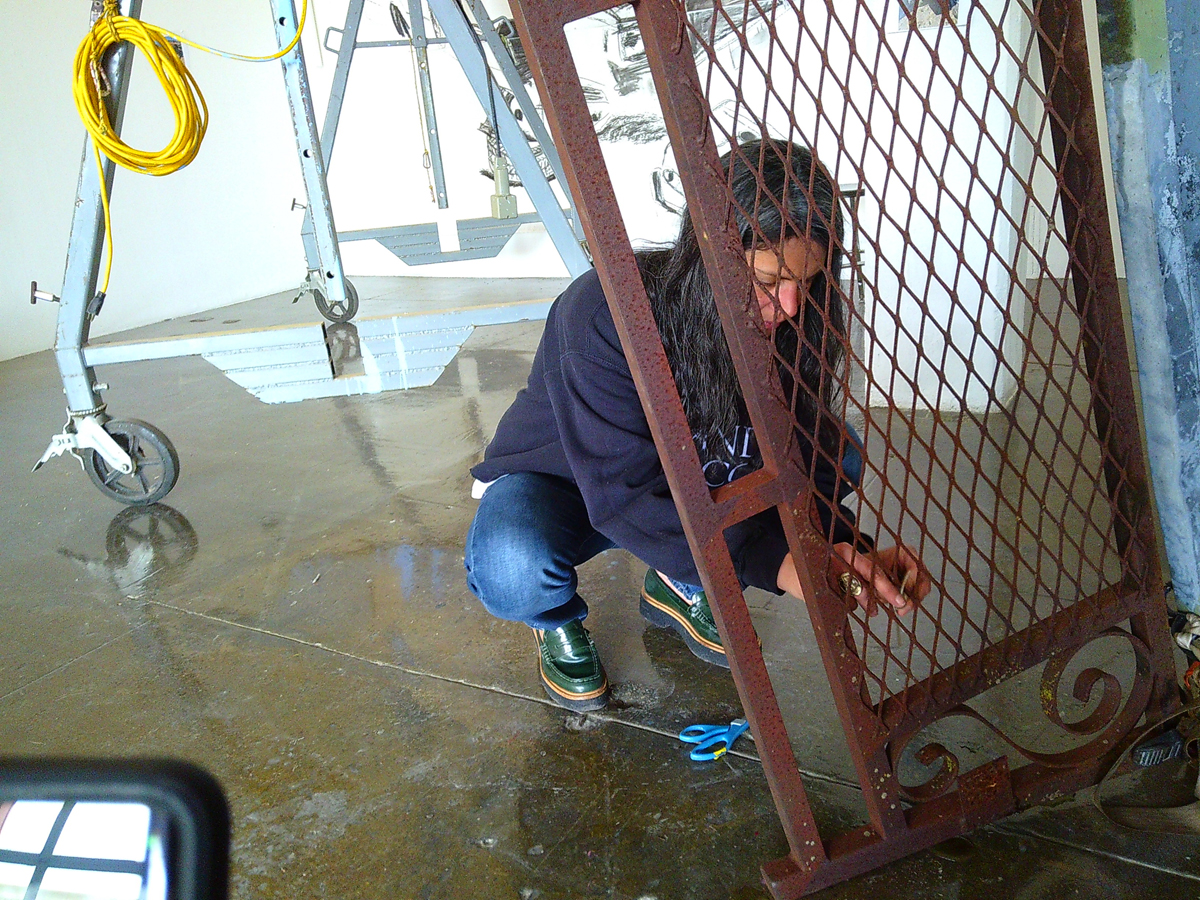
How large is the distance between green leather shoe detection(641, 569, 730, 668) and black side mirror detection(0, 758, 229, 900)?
121 centimetres

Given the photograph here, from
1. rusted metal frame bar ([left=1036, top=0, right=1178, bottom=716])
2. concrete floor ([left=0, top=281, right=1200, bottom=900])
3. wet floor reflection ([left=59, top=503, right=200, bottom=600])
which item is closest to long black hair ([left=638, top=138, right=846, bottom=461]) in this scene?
Answer: rusted metal frame bar ([left=1036, top=0, right=1178, bottom=716])

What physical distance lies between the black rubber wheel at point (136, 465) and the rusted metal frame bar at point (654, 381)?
208 centimetres

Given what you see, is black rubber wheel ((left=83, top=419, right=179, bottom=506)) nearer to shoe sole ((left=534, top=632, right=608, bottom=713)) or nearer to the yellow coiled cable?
the yellow coiled cable

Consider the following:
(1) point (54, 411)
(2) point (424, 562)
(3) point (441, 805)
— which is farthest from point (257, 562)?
(1) point (54, 411)

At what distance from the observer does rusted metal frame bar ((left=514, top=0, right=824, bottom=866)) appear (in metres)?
0.84

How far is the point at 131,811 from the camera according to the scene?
1.37 ft

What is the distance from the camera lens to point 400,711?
5.13 feet

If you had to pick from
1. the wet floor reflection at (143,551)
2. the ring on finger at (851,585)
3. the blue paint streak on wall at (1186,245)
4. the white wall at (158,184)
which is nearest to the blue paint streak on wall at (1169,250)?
the blue paint streak on wall at (1186,245)

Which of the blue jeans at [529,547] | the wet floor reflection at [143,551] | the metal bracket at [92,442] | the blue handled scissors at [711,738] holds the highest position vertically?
the metal bracket at [92,442]

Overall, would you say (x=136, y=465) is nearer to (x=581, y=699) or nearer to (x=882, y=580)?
(x=581, y=699)

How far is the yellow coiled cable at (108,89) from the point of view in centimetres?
225

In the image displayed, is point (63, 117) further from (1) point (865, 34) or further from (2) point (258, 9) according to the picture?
(1) point (865, 34)

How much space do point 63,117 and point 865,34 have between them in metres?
4.56

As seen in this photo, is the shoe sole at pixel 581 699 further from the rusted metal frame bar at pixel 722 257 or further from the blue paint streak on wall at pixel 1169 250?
the blue paint streak on wall at pixel 1169 250
